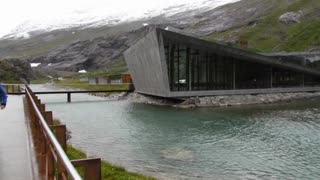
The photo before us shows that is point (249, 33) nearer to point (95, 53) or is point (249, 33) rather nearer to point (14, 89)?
point (95, 53)

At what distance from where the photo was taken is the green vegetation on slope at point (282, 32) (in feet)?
359

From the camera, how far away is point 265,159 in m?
19.6

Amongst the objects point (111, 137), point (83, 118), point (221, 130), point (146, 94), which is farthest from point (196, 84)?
point (111, 137)

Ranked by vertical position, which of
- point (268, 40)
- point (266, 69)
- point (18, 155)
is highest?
point (268, 40)

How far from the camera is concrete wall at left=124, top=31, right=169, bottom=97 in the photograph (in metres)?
47.8

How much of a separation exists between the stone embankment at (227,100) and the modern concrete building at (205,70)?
986 mm

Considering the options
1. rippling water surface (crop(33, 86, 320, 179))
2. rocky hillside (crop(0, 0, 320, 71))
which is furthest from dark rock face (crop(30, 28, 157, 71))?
rippling water surface (crop(33, 86, 320, 179))

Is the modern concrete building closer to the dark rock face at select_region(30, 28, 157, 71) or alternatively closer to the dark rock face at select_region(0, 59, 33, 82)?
the dark rock face at select_region(0, 59, 33, 82)

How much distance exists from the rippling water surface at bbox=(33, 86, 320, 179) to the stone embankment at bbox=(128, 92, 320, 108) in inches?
335

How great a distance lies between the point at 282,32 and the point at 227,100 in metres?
81.7

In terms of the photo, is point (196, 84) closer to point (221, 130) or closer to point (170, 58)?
point (170, 58)

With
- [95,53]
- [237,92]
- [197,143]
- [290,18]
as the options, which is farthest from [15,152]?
[95,53]

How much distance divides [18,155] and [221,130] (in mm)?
18705

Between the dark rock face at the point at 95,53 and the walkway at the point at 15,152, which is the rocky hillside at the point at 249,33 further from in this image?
the walkway at the point at 15,152
